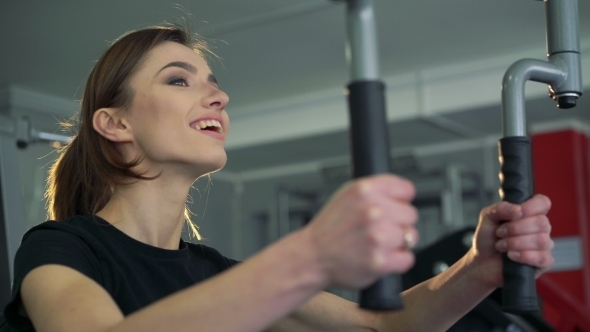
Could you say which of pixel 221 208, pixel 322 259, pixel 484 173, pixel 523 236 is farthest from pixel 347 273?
pixel 221 208

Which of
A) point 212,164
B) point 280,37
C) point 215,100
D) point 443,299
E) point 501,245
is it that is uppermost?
point 280,37

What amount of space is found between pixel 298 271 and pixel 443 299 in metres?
0.54

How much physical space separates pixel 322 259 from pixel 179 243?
71 cm

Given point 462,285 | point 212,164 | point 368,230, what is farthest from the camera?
point 212,164

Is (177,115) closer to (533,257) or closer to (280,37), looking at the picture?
(533,257)

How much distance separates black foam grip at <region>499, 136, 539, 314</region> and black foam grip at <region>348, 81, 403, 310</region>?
0.91ft

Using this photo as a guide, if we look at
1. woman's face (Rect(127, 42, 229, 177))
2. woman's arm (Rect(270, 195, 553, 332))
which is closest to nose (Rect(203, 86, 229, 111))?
woman's face (Rect(127, 42, 229, 177))

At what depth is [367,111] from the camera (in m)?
0.61

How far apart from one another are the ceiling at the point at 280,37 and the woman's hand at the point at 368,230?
2.90 m

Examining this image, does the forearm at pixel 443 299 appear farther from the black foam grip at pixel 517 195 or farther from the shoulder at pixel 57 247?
the shoulder at pixel 57 247

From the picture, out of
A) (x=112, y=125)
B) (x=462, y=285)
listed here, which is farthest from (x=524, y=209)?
(x=112, y=125)

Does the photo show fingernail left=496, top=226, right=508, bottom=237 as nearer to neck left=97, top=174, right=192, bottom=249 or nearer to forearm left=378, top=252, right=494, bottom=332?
forearm left=378, top=252, right=494, bottom=332

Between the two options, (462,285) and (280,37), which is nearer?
(462,285)

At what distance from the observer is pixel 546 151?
4988mm
